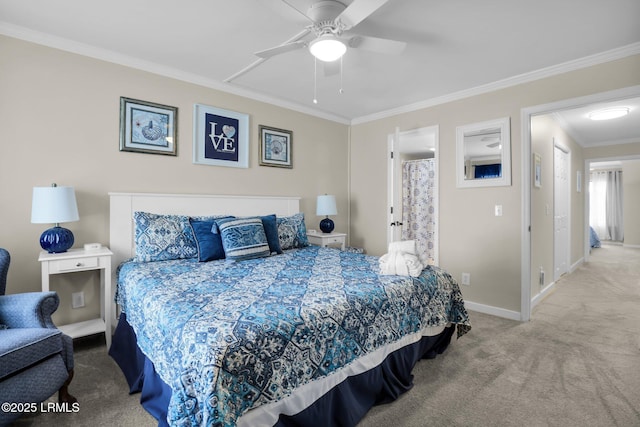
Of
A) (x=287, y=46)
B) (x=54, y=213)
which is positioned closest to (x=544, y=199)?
(x=287, y=46)

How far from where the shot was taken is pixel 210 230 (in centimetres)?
271

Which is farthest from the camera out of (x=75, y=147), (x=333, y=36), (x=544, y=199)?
(x=544, y=199)

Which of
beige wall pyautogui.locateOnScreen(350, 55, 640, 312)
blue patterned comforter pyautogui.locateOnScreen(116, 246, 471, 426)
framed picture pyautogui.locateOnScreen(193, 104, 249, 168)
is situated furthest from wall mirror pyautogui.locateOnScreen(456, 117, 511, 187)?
framed picture pyautogui.locateOnScreen(193, 104, 249, 168)

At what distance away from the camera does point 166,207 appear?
303 centimetres

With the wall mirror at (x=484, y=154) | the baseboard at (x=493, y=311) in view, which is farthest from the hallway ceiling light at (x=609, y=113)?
the baseboard at (x=493, y=311)

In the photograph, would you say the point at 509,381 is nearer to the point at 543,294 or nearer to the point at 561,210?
the point at 543,294

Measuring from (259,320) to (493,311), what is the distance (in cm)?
304

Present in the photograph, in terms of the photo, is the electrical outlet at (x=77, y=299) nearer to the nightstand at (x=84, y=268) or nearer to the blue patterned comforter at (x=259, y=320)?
the nightstand at (x=84, y=268)

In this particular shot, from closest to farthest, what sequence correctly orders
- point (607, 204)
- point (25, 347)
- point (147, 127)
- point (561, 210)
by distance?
point (25, 347) → point (147, 127) → point (561, 210) → point (607, 204)

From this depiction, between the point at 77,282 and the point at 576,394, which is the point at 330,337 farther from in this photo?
the point at 77,282

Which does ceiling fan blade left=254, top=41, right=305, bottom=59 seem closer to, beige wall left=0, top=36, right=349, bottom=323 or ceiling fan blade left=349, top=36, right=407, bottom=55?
ceiling fan blade left=349, top=36, right=407, bottom=55

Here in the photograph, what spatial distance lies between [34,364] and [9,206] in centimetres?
151

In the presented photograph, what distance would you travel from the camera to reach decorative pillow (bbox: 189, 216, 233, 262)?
8.53 ft

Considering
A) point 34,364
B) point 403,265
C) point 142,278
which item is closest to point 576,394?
point 403,265
